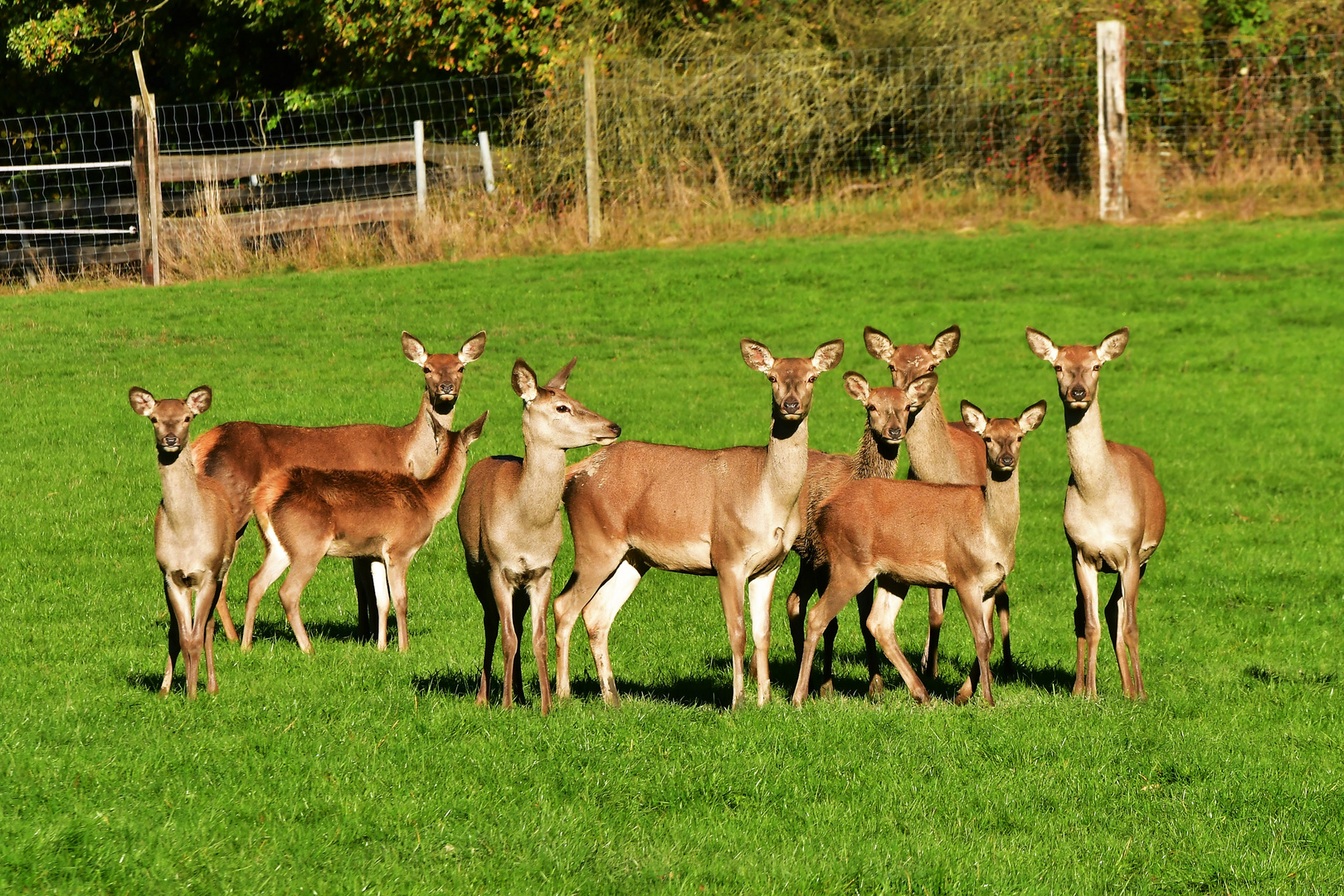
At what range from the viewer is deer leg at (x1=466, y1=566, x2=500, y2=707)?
8.82 meters

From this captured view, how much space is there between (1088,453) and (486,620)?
366 cm

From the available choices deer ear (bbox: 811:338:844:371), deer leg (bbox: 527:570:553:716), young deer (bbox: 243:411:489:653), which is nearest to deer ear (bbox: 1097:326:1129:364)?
deer ear (bbox: 811:338:844:371)

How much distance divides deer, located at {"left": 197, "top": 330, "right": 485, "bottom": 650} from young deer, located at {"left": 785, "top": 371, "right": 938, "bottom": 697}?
9.17 ft

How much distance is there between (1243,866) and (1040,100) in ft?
71.5

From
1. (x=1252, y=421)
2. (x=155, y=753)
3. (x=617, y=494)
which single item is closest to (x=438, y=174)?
(x=1252, y=421)

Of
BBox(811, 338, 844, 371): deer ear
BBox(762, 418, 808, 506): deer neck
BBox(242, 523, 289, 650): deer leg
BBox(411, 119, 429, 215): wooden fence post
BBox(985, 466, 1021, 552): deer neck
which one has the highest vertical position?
BBox(411, 119, 429, 215): wooden fence post

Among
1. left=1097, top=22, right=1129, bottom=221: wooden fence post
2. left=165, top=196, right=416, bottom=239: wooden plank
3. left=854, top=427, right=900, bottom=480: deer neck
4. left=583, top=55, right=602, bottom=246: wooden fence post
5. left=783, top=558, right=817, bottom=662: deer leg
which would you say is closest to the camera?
left=783, top=558, right=817, bottom=662: deer leg

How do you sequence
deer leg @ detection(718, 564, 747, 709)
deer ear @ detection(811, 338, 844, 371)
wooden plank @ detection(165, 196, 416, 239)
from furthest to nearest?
wooden plank @ detection(165, 196, 416, 239) < deer ear @ detection(811, 338, 844, 371) < deer leg @ detection(718, 564, 747, 709)

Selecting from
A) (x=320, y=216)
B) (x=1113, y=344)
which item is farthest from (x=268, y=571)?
(x=320, y=216)

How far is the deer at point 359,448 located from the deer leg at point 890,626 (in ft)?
11.2

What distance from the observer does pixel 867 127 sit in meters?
27.6

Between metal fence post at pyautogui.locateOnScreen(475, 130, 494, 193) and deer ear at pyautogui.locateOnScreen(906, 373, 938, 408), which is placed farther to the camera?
metal fence post at pyautogui.locateOnScreen(475, 130, 494, 193)

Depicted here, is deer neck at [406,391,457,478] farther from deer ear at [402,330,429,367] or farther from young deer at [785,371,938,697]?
young deer at [785,371,938,697]

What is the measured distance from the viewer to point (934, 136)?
2772cm
